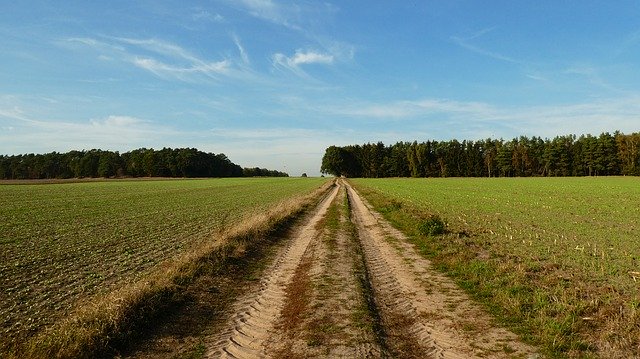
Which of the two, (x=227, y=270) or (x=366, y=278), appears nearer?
(x=366, y=278)

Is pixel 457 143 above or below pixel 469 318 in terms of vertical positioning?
above

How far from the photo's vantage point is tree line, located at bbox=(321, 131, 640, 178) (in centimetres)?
11975

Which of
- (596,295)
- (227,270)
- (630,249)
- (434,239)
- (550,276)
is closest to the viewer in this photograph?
(596,295)

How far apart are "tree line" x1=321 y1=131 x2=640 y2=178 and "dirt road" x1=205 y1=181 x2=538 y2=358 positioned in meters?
130

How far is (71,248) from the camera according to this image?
53.7 ft

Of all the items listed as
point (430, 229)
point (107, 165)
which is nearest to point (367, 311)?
point (430, 229)

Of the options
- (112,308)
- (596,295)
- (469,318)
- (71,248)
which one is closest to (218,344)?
(112,308)

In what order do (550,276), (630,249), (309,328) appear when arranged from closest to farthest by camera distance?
(309,328) → (550,276) → (630,249)

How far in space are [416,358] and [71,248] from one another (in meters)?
15.1

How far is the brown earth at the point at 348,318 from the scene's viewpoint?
7.00 meters

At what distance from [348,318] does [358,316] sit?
0.24 m

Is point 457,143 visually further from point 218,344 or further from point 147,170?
point 218,344

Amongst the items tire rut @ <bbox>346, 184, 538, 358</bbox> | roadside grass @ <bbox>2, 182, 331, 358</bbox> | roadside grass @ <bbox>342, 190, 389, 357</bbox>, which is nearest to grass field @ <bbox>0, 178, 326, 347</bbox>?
roadside grass @ <bbox>2, 182, 331, 358</bbox>

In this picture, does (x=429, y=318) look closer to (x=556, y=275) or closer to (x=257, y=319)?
(x=257, y=319)
